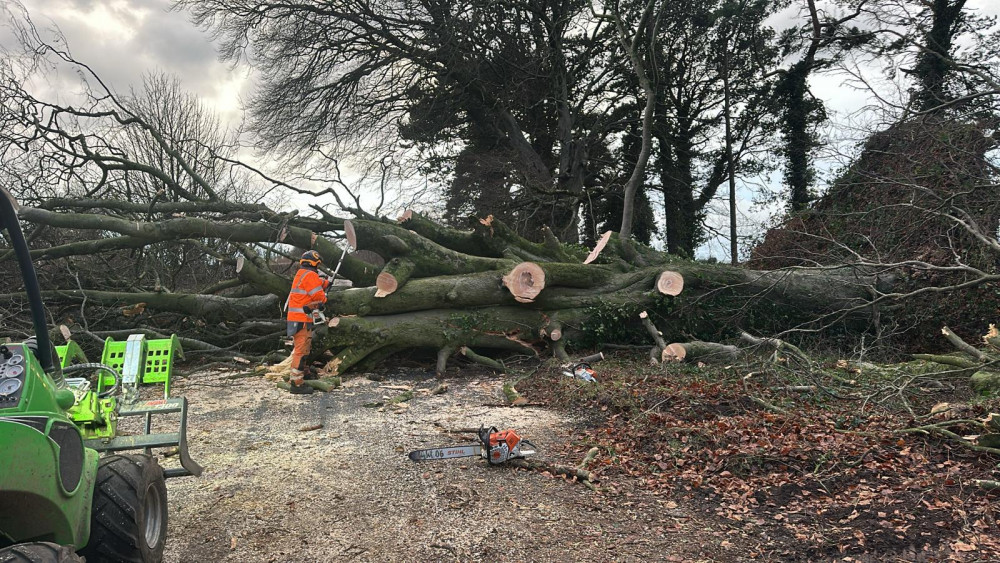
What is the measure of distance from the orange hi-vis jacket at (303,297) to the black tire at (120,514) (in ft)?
15.2

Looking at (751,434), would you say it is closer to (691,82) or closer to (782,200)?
(782,200)

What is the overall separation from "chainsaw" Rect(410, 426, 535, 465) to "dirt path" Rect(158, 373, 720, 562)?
3.4 inches

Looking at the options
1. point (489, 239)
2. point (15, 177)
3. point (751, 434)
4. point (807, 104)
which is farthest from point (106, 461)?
point (807, 104)

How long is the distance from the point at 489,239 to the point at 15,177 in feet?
23.5

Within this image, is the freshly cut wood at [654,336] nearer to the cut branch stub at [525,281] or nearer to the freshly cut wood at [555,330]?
the freshly cut wood at [555,330]

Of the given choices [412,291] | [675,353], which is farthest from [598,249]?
[412,291]

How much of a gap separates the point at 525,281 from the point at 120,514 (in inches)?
267

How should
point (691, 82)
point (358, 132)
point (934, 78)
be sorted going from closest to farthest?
point (934, 78) < point (358, 132) < point (691, 82)

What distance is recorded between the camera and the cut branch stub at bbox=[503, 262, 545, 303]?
28.4ft

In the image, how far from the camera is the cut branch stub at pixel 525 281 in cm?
866

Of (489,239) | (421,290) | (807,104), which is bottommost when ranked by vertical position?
(421,290)

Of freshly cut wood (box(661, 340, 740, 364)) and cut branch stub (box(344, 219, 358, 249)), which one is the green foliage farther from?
cut branch stub (box(344, 219, 358, 249))

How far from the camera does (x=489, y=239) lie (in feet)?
31.6

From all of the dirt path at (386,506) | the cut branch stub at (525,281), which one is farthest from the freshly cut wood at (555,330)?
the dirt path at (386,506)
